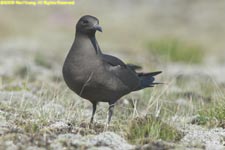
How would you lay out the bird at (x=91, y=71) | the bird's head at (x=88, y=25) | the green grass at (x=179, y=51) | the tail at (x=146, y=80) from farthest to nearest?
the green grass at (x=179, y=51) → the tail at (x=146, y=80) → the bird's head at (x=88, y=25) → the bird at (x=91, y=71)

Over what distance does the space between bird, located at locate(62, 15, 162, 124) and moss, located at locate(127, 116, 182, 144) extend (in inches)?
29.7

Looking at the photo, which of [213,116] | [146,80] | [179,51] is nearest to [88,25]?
[146,80]

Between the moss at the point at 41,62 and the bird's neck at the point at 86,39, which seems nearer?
the bird's neck at the point at 86,39

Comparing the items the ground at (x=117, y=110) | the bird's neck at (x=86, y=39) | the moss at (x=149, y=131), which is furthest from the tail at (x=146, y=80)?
the moss at (x=149, y=131)

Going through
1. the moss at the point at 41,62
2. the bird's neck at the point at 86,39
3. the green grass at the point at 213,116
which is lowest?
the green grass at the point at 213,116

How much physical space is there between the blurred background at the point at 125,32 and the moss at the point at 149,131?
5.85 m

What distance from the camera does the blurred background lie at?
16031 millimetres

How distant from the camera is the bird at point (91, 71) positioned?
639 cm

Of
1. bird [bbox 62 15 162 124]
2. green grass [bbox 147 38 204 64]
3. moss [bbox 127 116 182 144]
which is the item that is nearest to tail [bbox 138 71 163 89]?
bird [bbox 62 15 162 124]

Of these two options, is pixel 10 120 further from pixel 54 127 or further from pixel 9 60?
pixel 9 60

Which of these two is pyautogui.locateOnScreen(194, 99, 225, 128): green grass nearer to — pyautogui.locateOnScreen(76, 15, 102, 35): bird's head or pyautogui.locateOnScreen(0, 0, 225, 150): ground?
pyautogui.locateOnScreen(0, 0, 225, 150): ground

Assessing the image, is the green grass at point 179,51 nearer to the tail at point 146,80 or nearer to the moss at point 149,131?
the tail at point 146,80

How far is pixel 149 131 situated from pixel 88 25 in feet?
5.41

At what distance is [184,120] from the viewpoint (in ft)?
22.2
